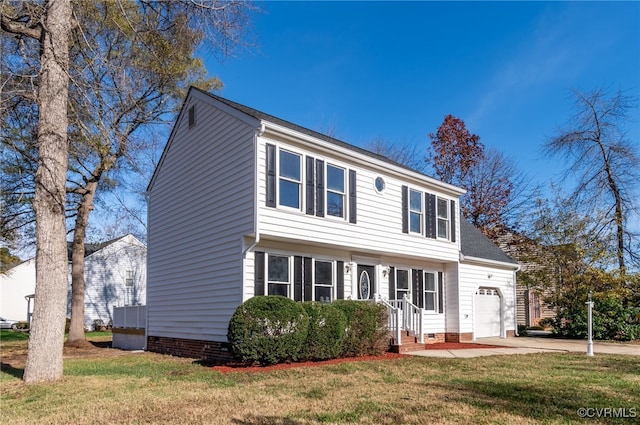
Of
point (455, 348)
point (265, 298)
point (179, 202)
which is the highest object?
point (179, 202)

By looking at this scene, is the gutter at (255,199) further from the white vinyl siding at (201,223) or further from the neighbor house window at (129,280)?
the neighbor house window at (129,280)

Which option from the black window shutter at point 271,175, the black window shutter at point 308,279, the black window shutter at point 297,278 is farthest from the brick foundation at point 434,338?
the black window shutter at point 271,175

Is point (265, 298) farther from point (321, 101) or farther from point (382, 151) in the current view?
point (382, 151)

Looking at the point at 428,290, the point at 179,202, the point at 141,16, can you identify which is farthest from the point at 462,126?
the point at 141,16

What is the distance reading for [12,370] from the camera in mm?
10984

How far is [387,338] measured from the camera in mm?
12961

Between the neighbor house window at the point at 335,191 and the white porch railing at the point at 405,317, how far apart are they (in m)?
2.86

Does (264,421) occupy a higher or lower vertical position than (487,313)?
lower

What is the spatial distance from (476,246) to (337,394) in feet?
43.8

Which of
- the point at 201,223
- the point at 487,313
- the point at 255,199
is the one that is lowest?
the point at 487,313

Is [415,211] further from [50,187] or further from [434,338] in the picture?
[50,187]

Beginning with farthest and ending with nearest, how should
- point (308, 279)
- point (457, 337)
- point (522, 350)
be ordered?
point (457, 337)
point (522, 350)
point (308, 279)

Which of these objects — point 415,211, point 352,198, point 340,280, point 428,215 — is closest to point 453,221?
point 428,215

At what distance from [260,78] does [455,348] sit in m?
10.5
